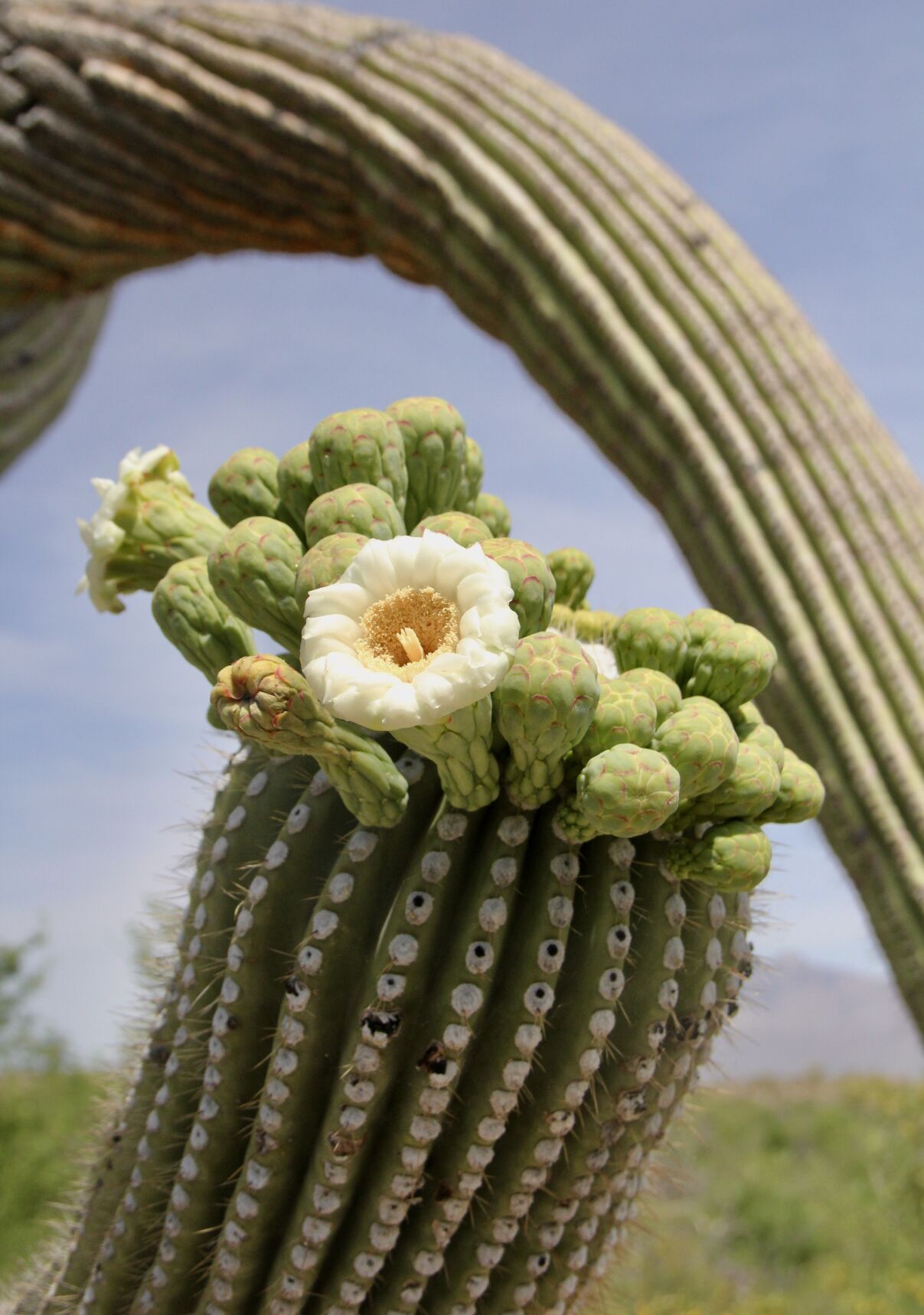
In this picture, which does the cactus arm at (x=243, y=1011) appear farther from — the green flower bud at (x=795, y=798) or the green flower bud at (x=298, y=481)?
the green flower bud at (x=795, y=798)

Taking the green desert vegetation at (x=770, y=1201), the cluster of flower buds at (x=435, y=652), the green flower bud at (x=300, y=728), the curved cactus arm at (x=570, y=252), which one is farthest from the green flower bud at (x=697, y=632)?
the green desert vegetation at (x=770, y=1201)

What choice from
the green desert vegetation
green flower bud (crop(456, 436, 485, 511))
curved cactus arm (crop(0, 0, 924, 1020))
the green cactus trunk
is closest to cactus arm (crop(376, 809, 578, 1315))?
the green cactus trunk

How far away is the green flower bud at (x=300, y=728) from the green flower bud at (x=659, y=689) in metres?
0.16

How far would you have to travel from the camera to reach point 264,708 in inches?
23.8

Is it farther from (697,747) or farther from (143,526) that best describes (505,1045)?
(143,526)

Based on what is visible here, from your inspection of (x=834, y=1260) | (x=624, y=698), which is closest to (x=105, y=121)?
(x=624, y=698)

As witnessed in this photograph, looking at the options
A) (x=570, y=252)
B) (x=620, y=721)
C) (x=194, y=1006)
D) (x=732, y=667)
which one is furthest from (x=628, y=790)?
(x=570, y=252)

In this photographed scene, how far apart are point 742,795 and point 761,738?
0.06 m

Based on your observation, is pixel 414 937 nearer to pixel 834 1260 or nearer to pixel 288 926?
pixel 288 926

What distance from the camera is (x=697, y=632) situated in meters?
0.75

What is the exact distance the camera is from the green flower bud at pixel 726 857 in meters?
0.71

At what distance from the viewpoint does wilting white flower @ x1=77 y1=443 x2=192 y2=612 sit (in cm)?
83

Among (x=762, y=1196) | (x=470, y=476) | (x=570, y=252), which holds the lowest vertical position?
(x=762, y=1196)

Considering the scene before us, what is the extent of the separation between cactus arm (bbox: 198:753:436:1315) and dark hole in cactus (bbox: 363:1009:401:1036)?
3 cm
